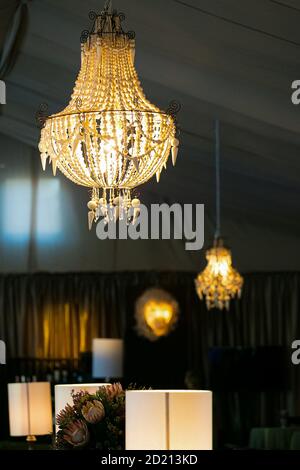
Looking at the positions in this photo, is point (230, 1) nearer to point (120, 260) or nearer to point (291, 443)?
point (291, 443)

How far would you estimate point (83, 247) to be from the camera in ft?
48.0

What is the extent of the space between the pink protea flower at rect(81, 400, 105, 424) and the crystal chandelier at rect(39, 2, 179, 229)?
1.43m

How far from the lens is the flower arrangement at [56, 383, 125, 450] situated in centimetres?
389

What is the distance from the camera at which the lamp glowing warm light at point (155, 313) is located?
14133 mm

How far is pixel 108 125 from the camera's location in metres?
5.05

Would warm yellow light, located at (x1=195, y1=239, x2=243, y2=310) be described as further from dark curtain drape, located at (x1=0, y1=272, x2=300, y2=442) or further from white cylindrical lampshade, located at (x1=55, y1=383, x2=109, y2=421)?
white cylindrical lampshade, located at (x1=55, y1=383, x2=109, y2=421)

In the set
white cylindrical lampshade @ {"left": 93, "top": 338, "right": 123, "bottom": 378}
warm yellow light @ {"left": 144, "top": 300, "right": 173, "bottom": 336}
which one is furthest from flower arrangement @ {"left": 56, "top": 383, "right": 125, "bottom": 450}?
warm yellow light @ {"left": 144, "top": 300, "right": 173, "bottom": 336}

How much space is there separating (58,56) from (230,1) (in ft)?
11.4

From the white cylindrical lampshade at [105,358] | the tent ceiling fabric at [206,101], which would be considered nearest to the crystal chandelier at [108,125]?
the tent ceiling fabric at [206,101]

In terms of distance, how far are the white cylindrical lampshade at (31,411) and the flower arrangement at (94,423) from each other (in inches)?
66.2

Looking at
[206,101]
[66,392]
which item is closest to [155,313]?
[206,101]

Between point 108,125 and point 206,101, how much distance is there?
3443 millimetres

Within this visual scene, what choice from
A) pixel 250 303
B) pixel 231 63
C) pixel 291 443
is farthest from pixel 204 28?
pixel 250 303

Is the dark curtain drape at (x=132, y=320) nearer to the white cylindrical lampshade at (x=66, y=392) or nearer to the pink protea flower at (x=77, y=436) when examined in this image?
the white cylindrical lampshade at (x=66, y=392)
